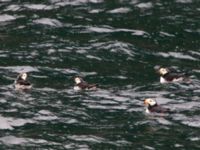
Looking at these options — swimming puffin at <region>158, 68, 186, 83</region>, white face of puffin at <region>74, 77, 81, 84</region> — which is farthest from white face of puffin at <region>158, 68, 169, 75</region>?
white face of puffin at <region>74, 77, 81, 84</region>

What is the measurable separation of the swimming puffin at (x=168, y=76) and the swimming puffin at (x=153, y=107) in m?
3.22

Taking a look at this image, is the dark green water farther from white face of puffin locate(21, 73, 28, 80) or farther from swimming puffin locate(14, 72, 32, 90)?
white face of puffin locate(21, 73, 28, 80)

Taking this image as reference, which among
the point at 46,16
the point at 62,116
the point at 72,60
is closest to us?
the point at 62,116

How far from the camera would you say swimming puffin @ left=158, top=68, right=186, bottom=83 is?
105ft

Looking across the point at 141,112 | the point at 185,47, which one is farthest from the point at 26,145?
the point at 185,47

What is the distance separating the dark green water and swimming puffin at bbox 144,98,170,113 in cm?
28

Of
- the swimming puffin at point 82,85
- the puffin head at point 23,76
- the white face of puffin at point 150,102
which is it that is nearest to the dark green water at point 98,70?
the swimming puffin at point 82,85

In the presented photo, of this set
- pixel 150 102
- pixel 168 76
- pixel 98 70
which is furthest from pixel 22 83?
pixel 168 76

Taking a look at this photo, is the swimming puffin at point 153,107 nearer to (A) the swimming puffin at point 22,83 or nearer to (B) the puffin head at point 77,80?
(B) the puffin head at point 77,80

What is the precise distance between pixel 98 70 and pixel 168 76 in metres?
3.11

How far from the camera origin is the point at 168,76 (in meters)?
32.0

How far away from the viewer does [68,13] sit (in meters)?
41.1

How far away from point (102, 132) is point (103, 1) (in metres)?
17.7

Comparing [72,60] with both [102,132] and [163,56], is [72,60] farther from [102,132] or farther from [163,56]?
[102,132]
